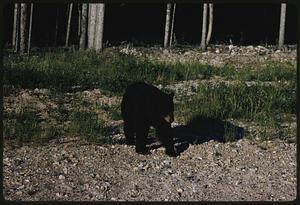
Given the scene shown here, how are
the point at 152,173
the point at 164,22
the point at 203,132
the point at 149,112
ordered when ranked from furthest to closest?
1. the point at 164,22
2. the point at 203,132
3. the point at 149,112
4. the point at 152,173

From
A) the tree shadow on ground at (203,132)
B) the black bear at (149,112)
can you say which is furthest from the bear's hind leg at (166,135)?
the tree shadow on ground at (203,132)

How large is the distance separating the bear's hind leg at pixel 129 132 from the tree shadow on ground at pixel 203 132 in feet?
1.04

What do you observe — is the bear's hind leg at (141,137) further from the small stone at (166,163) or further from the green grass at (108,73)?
the green grass at (108,73)

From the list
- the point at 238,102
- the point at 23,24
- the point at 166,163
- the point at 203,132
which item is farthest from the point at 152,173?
the point at 23,24

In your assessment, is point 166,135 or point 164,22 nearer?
point 166,135

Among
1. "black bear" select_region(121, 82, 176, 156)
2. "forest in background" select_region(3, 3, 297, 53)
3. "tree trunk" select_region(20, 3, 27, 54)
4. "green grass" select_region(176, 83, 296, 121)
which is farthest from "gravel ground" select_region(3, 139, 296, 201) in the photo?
"forest in background" select_region(3, 3, 297, 53)

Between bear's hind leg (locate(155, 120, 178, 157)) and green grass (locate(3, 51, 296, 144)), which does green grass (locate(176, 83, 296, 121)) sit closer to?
green grass (locate(3, 51, 296, 144))

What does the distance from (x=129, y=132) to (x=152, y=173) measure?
1.12 metres

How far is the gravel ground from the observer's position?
265 inches

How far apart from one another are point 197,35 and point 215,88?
17.6 m

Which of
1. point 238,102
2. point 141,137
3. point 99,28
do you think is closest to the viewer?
point 141,137

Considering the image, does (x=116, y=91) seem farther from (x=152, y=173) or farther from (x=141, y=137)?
(x=152, y=173)

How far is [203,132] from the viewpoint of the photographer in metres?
9.18

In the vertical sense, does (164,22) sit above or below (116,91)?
above
